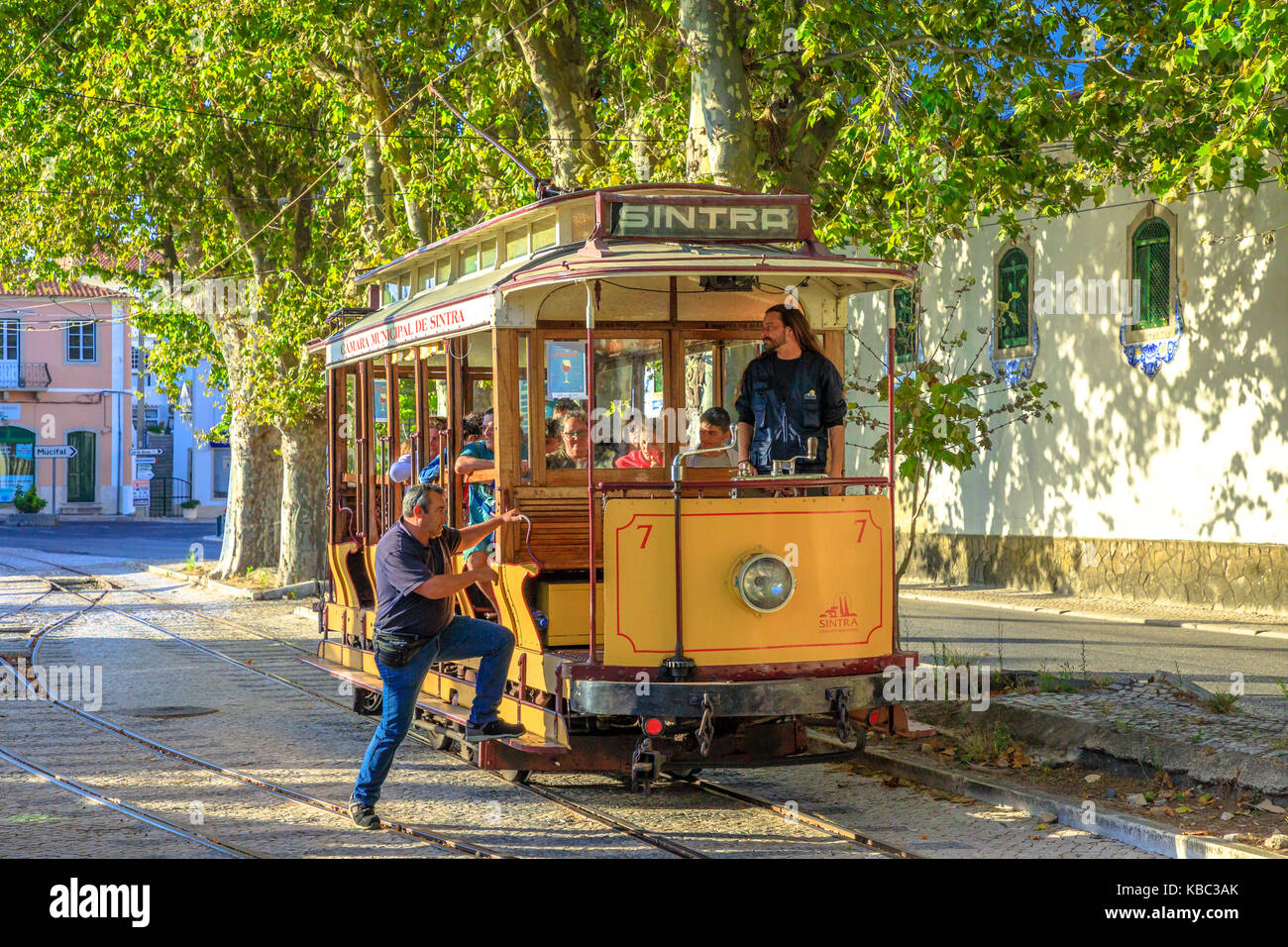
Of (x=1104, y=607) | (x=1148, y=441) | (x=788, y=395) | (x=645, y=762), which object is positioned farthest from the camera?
(x=1148, y=441)

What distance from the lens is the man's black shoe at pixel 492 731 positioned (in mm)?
8117

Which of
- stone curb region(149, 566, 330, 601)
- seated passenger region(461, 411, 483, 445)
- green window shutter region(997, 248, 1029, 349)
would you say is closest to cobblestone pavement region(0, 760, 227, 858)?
seated passenger region(461, 411, 483, 445)

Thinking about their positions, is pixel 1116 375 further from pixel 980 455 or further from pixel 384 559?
pixel 384 559

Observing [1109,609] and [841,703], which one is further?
[1109,609]

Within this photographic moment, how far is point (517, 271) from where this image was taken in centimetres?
861

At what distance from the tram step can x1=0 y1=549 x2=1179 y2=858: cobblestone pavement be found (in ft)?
1.33

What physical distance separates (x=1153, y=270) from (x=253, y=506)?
48.5 ft

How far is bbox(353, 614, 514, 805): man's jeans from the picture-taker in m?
7.76

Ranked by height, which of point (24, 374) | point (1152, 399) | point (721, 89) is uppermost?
point (24, 374)

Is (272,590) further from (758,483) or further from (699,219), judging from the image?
(758,483)

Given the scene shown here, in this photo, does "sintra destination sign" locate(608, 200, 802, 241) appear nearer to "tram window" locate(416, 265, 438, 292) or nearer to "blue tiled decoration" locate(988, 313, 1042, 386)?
"tram window" locate(416, 265, 438, 292)

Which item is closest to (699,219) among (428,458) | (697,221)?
(697,221)

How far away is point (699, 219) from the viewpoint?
329 inches
